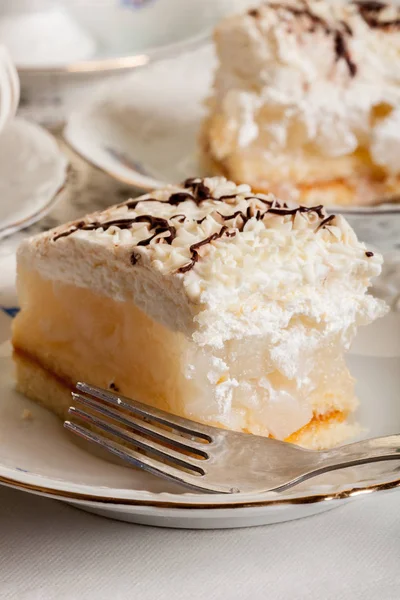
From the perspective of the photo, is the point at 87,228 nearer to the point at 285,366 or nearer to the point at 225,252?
the point at 225,252

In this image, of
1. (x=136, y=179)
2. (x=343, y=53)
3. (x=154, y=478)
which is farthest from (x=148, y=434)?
(x=343, y=53)

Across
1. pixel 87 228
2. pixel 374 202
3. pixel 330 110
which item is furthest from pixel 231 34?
pixel 87 228

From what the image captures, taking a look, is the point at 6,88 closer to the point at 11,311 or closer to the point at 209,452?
the point at 11,311

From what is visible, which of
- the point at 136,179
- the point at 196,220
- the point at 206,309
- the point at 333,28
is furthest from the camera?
the point at 333,28

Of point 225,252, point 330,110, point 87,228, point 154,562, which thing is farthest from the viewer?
point 330,110

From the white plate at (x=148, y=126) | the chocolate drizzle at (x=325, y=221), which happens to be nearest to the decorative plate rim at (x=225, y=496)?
the chocolate drizzle at (x=325, y=221)

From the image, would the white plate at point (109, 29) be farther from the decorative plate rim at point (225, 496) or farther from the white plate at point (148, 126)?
the decorative plate rim at point (225, 496)

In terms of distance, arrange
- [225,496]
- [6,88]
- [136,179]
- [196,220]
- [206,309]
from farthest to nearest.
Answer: [6,88]
[136,179]
[196,220]
[206,309]
[225,496]
